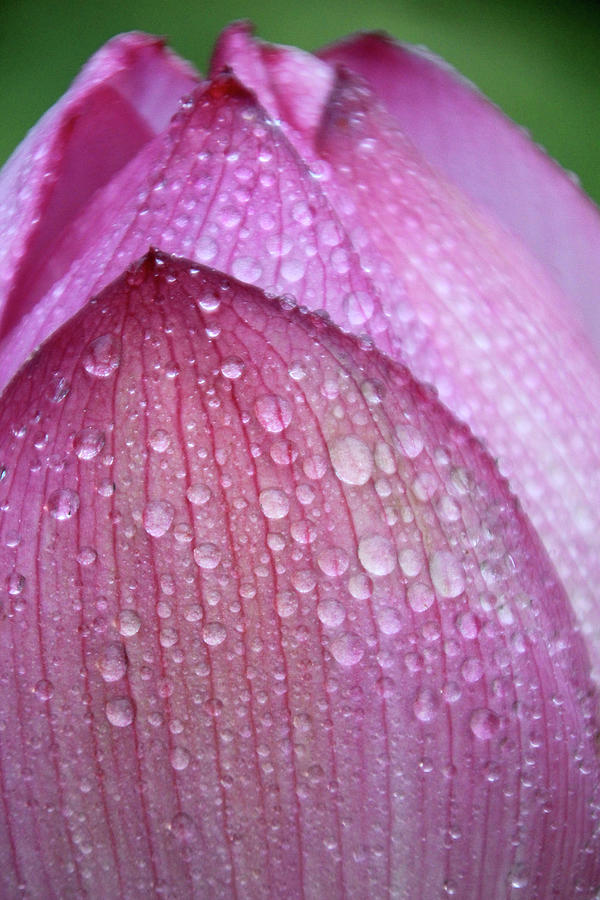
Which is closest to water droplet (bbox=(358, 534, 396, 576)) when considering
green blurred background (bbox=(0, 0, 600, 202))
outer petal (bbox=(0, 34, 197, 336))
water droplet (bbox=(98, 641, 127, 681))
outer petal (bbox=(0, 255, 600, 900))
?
outer petal (bbox=(0, 255, 600, 900))

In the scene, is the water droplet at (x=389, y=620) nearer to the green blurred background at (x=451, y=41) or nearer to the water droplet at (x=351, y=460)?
the water droplet at (x=351, y=460)

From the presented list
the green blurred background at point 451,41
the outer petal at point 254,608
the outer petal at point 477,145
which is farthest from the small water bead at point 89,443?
the green blurred background at point 451,41

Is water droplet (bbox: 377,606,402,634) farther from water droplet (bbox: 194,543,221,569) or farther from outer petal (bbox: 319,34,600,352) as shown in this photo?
outer petal (bbox: 319,34,600,352)

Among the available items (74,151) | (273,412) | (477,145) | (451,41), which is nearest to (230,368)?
(273,412)

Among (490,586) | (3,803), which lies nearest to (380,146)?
(490,586)

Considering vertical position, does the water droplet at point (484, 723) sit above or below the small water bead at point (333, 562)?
below

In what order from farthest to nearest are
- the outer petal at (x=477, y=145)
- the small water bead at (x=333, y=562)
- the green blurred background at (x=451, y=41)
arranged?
1. the green blurred background at (x=451, y=41)
2. the outer petal at (x=477, y=145)
3. the small water bead at (x=333, y=562)

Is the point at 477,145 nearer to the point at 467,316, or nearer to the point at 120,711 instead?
the point at 467,316
